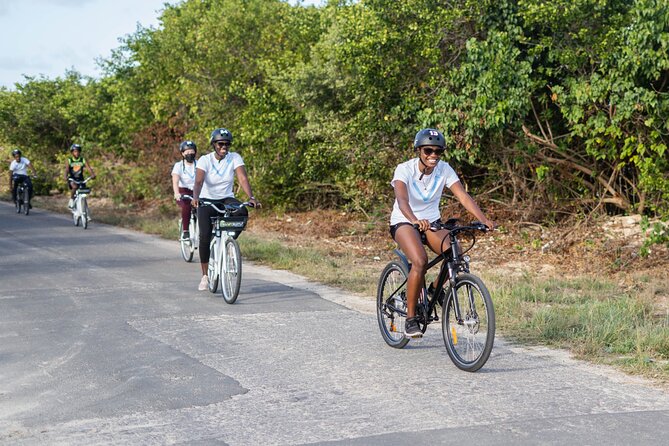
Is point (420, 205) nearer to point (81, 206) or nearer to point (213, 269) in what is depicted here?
point (213, 269)

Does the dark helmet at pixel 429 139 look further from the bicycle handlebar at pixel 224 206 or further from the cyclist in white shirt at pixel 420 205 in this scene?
the bicycle handlebar at pixel 224 206

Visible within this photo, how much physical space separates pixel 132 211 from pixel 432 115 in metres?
14.8

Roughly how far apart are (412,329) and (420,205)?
106 cm

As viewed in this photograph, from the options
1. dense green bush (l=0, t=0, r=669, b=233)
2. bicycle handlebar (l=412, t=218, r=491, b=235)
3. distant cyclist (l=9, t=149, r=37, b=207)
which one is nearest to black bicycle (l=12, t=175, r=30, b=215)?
distant cyclist (l=9, t=149, r=37, b=207)

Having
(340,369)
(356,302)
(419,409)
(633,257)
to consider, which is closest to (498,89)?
(633,257)

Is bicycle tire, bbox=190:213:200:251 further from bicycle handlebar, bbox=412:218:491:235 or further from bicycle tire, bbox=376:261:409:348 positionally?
bicycle handlebar, bbox=412:218:491:235

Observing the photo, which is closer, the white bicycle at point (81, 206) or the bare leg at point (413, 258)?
the bare leg at point (413, 258)

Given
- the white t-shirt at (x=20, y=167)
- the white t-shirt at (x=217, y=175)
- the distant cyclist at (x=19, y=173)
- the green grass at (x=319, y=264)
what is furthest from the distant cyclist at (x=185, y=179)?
the white t-shirt at (x=20, y=167)

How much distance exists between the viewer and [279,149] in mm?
20547

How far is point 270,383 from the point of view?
6.51 m

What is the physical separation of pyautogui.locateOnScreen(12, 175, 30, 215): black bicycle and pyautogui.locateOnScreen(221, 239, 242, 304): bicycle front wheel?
1570 centimetres

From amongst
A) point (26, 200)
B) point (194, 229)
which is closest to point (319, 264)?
point (194, 229)

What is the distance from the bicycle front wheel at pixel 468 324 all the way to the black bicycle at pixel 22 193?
64.5 ft

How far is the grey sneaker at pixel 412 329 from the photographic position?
7.29 meters
